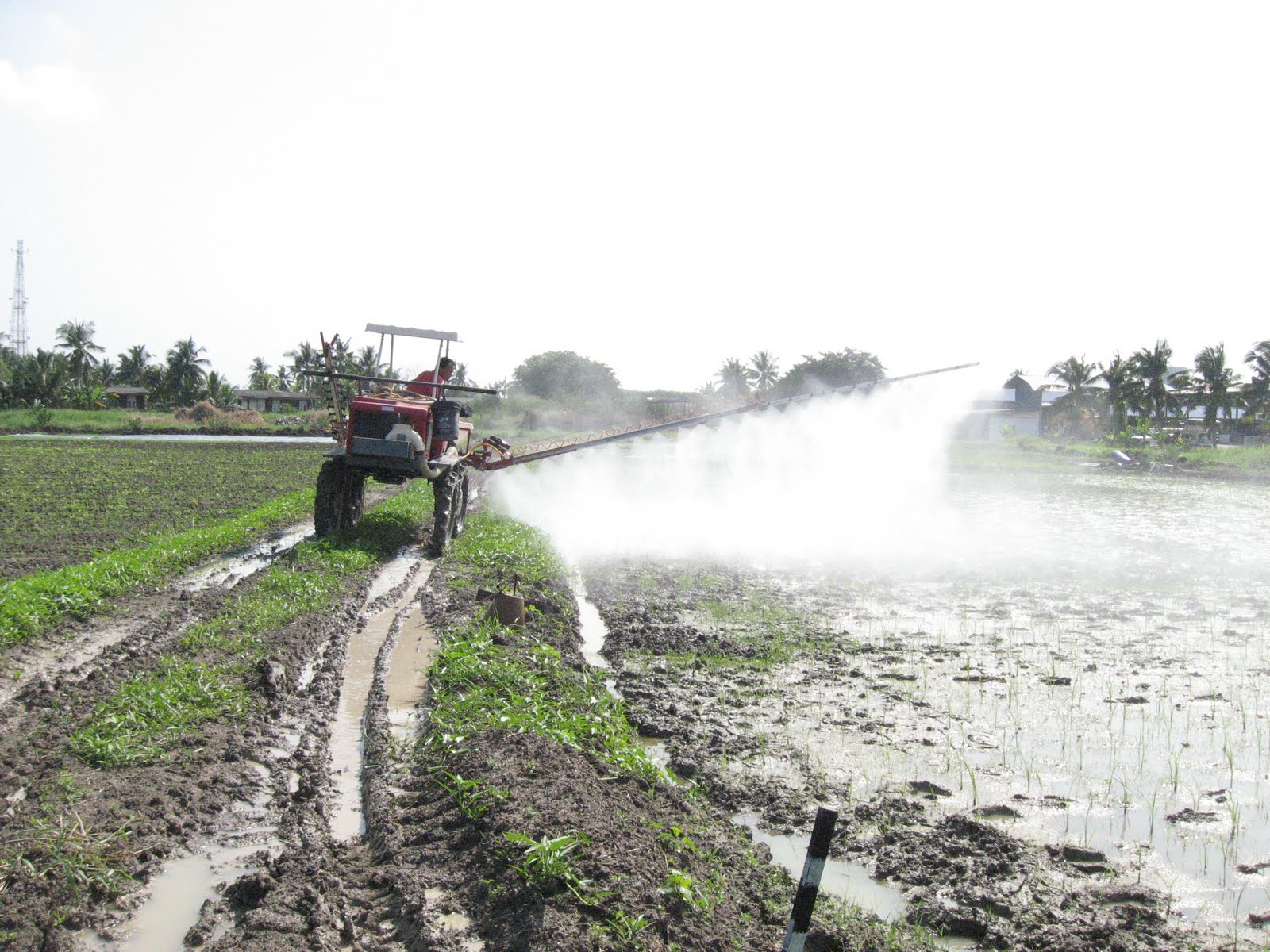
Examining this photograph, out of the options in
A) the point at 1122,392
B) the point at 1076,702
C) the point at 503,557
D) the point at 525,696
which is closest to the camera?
the point at 525,696

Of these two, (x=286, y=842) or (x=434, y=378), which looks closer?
(x=286, y=842)

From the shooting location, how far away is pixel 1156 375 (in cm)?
6066

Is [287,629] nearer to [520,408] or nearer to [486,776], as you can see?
[486,776]

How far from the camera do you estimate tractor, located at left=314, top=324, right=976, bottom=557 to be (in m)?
13.6

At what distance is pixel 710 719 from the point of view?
24.4ft

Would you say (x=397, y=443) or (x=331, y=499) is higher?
(x=397, y=443)

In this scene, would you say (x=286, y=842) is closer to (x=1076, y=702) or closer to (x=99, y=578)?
(x=1076, y=702)

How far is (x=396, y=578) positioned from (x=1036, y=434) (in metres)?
65.0

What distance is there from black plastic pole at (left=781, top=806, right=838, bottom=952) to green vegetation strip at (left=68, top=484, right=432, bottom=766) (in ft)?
13.7

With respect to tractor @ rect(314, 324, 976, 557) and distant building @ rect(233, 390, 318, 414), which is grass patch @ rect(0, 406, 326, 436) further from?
tractor @ rect(314, 324, 976, 557)

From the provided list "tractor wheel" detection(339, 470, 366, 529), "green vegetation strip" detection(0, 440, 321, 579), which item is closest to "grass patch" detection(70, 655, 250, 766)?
"green vegetation strip" detection(0, 440, 321, 579)

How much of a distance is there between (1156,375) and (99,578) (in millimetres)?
63625

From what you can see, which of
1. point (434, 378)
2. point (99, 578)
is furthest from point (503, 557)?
point (99, 578)

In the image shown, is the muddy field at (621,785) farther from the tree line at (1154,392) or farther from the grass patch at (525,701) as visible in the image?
the tree line at (1154,392)
